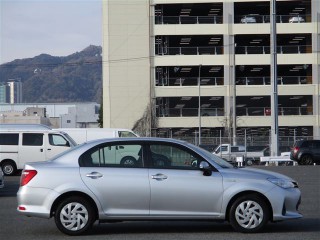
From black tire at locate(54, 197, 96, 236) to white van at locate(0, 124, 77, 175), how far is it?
60.6 feet

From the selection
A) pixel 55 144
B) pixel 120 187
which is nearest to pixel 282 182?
pixel 120 187

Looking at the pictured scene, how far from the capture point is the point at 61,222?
38.4ft

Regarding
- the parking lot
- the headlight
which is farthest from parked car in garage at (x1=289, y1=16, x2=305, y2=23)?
the headlight

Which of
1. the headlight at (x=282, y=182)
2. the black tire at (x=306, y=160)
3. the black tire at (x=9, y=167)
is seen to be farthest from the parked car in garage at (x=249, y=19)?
the headlight at (x=282, y=182)

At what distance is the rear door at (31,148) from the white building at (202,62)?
94.7 feet

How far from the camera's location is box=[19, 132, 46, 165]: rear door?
98.7ft

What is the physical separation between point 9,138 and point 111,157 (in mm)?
19425

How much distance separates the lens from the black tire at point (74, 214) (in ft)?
38.4

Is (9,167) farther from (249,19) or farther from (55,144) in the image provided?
(249,19)

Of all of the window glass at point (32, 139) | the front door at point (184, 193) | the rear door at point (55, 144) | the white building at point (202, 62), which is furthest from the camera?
the white building at point (202, 62)

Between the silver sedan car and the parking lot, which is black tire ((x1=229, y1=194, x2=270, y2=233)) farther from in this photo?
the parking lot

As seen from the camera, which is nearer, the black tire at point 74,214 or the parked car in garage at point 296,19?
the black tire at point 74,214

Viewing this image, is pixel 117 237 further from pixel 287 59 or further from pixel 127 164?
pixel 287 59

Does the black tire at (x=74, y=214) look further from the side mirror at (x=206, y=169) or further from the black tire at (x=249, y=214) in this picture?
the black tire at (x=249, y=214)
